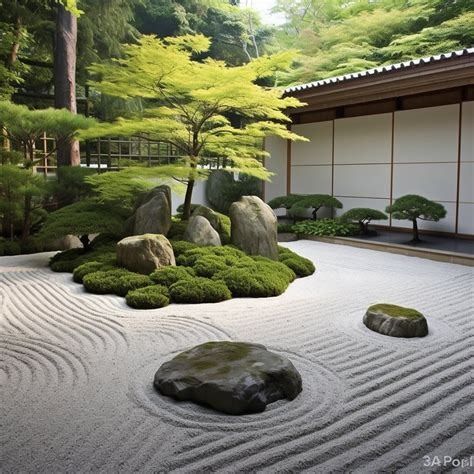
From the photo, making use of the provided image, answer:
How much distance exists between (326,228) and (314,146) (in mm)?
2958

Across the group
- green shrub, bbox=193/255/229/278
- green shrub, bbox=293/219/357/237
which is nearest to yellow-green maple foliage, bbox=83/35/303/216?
green shrub, bbox=193/255/229/278

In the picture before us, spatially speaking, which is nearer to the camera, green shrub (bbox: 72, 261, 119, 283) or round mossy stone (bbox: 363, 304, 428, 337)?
round mossy stone (bbox: 363, 304, 428, 337)

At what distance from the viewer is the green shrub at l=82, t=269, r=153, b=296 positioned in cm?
583

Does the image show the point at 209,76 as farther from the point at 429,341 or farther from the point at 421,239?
the point at 421,239

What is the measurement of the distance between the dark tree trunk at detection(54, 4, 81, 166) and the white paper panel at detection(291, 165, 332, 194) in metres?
5.80

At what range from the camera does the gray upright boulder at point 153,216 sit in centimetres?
745

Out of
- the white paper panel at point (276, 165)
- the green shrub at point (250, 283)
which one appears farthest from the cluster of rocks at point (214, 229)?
the white paper panel at point (276, 165)

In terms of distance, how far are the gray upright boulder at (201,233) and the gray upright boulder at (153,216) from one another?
0.37 metres

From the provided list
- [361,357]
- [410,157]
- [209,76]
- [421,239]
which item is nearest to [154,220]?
[209,76]

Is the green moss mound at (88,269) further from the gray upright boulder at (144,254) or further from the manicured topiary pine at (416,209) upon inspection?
the manicured topiary pine at (416,209)

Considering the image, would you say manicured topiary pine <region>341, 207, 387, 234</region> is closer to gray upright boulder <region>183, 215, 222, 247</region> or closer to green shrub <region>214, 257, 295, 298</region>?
gray upright boulder <region>183, 215, 222, 247</region>

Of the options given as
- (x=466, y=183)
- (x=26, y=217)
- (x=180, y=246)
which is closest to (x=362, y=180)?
(x=466, y=183)

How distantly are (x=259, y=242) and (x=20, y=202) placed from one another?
470cm

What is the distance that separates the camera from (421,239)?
9906 millimetres
